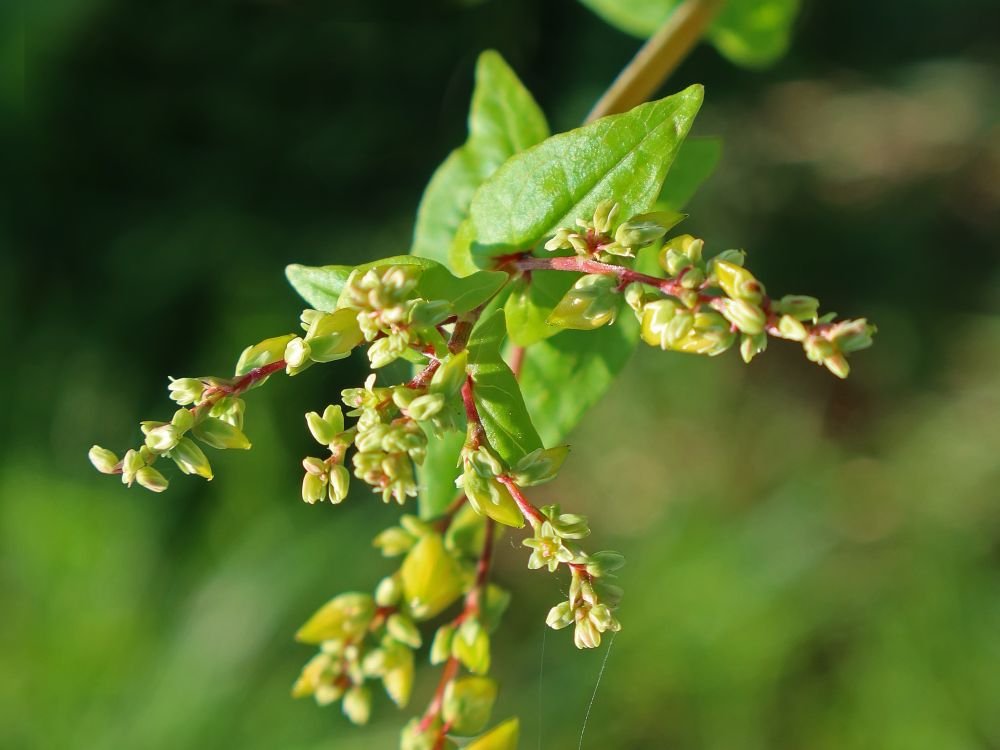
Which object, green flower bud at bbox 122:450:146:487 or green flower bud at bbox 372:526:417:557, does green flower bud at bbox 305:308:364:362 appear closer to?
green flower bud at bbox 122:450:146:487

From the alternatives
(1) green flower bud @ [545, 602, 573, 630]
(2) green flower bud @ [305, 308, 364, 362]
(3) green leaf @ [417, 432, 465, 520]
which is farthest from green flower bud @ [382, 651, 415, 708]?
(2) green flower bud @ [305, 308, 364, 362]

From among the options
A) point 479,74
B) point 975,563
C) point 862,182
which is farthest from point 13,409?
point 975,563

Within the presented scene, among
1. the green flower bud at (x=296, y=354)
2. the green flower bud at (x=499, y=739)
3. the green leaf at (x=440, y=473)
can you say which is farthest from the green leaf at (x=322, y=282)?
the green flower bud at (x=499, y=739)

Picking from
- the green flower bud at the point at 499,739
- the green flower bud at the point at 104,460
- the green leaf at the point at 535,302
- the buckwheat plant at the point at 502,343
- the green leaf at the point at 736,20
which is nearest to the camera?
the buckwheat plant at the point at 502,343

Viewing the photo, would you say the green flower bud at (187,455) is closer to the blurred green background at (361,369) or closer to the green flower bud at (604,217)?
the green flower bud at (604,217)

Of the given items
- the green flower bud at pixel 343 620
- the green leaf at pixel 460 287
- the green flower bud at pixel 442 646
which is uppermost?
the green leaf at pixel 460 287

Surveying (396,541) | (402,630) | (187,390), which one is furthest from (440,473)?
(187,390)

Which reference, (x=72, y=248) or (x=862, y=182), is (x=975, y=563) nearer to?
(x=862, y=182)
